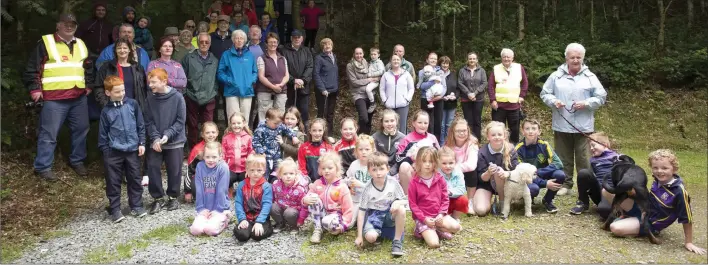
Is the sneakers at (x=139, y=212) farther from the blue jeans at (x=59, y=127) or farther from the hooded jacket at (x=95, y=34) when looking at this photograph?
the hooded jacket at (x=95, y=34)

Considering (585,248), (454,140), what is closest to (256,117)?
(454,140)

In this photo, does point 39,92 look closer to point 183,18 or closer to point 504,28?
point 183,18

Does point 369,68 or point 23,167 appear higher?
point 369,68

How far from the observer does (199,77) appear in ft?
27.6

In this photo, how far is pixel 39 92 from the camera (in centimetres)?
746

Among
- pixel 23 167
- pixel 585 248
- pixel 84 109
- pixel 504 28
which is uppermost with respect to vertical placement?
pixel 504 28

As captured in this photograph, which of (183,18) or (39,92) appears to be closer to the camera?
(39,92)

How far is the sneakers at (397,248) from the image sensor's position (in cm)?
540

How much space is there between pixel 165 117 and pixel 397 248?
335cm

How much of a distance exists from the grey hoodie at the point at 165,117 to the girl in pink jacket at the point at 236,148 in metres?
0.58

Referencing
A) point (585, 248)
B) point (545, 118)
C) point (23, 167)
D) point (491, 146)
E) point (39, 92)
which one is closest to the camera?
point (585, 248)

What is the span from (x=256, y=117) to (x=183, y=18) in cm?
569

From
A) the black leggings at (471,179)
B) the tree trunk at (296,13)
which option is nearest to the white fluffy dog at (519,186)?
the black leggings at (471,179)

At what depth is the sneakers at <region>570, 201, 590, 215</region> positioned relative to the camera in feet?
21.9
